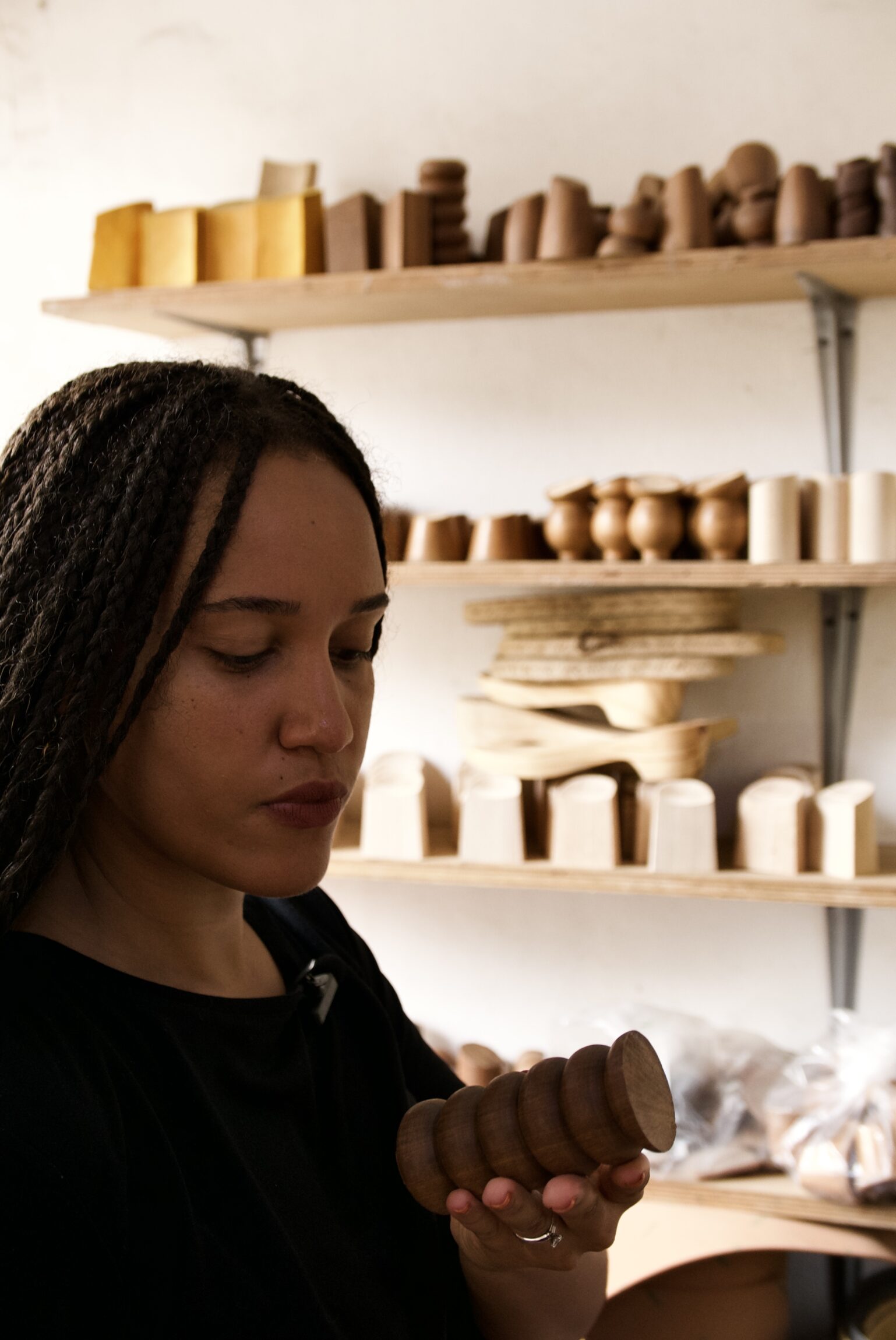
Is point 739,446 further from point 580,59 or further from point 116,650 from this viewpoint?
point 116,650

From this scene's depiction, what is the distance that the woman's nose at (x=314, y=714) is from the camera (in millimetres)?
695

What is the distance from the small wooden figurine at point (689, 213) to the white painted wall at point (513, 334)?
0.26 metres

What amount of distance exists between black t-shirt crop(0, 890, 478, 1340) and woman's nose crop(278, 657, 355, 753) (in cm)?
18

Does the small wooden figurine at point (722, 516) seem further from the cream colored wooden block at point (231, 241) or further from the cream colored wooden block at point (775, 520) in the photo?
the cream colored wooden block at point (231, 241)

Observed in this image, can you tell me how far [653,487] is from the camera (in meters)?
1.75

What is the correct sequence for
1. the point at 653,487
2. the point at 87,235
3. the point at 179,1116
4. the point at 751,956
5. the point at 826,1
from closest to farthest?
the point at 179,1116, the point at 653,487, the point at 826,1, the point at 751,956, the point at 87,235

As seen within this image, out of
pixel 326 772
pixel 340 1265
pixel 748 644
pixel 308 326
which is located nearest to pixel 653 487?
pixel 748 644

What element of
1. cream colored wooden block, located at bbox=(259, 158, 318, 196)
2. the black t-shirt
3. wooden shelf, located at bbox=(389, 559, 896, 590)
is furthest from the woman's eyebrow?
cream colored wooden block, located at bbox=(259, 158, 318, 196)

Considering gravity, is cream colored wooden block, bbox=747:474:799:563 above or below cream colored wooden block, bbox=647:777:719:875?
above

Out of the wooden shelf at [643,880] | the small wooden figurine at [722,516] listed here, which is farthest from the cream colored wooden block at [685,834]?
the small wooden figurine at [722,516]

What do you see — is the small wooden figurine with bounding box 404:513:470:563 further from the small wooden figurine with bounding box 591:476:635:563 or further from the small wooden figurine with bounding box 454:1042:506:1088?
the small wooden figurine with bounding box 454:1042:506:1088

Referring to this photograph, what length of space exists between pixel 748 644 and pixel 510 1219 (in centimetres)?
121

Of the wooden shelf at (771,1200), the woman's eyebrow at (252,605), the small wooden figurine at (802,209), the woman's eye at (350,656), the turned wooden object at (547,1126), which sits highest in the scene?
the small wooden figurine at (802,209)

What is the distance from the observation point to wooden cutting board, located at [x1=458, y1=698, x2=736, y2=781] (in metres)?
1.81
